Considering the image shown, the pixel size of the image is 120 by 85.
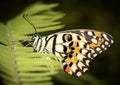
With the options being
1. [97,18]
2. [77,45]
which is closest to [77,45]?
[77,45]

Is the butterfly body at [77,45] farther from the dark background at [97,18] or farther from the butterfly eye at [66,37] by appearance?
the dark background at [97,18]

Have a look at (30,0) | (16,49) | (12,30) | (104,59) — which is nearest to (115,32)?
→ (104,59)

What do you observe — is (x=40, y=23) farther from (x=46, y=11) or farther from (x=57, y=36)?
(x=46, y=11)

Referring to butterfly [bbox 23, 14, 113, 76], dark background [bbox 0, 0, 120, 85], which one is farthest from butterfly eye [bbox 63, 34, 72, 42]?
dark background [bbox 0, 0, 120, 85]

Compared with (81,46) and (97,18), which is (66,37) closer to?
(81,46)

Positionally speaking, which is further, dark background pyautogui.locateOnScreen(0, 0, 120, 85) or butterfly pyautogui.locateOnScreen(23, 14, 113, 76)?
dark background pyautogui.locateOnScreen(0, 0, 120, 85)

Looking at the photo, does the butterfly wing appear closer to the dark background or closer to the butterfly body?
the butterfly body

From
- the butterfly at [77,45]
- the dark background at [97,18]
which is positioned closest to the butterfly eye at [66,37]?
the butterfly at [77,45]

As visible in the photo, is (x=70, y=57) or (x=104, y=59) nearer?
(x=70, y=57)
